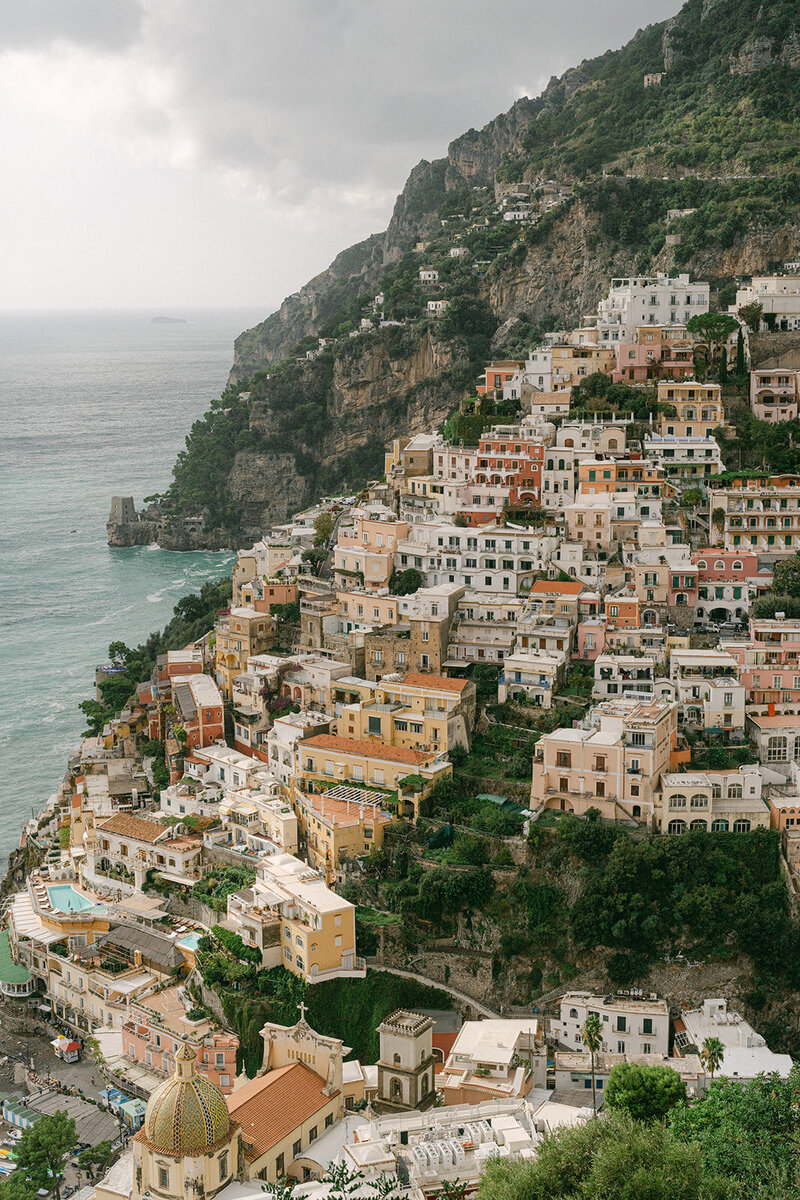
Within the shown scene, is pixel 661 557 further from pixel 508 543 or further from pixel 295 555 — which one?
pixel 295 555

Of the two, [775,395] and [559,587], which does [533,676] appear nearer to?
[559,587]

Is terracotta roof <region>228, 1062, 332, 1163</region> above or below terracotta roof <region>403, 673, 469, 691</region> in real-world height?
below

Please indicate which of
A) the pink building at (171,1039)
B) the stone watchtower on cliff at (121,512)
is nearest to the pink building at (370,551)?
the pink building at (171,1039)

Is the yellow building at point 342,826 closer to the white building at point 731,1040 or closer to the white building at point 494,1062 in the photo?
the white building at point 494,1062

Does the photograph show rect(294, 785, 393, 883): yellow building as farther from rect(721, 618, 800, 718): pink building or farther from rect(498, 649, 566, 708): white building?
rect(721, 618, 800, 718): pink building

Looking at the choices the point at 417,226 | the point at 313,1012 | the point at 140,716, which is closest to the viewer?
the point at 313,1012

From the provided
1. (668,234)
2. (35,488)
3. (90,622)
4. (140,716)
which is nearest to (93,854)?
(140,716)

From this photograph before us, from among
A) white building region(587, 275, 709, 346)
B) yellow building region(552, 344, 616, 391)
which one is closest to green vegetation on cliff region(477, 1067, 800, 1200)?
yellow building region(552, 344, 616, 391)
